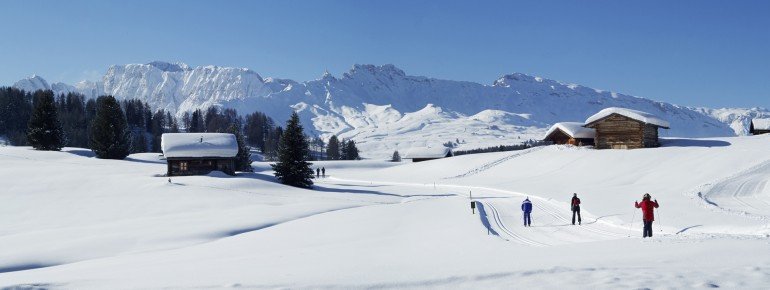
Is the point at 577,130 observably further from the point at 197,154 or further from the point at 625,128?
the point at 197,154

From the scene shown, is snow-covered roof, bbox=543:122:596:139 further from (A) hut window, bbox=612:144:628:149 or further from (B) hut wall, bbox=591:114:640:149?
(A) hut window, bbox=612:144:628:149

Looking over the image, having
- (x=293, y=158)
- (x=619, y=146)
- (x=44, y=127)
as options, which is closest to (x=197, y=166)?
(x=293, y=158)

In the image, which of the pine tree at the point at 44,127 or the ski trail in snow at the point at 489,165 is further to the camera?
the ski trail in snow at the point at 489,165

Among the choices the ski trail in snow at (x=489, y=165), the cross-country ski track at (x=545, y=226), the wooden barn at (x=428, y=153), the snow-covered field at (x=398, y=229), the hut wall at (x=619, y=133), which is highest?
the hut wall at (x=619, y=133)

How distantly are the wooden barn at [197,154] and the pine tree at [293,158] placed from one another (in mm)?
5353

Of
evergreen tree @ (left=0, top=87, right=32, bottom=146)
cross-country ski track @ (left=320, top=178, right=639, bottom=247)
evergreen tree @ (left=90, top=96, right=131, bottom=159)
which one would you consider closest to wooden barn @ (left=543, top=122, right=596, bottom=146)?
cross-country ski track @ (left=320, top=178, right=639, bottom=247)

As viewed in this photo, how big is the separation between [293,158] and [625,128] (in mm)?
31845

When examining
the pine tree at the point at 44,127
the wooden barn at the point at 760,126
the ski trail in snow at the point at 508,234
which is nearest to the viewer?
the ski trail in snow at the point at 508,234

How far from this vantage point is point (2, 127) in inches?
4609

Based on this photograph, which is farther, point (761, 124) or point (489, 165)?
point (761, 124)

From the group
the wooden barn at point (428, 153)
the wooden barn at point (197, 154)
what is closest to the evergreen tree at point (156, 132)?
the wooden barn at point (428, 153)

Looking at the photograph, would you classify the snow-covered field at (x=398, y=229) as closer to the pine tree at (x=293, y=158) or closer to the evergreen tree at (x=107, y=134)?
the pine tree at (x=293, y=158)

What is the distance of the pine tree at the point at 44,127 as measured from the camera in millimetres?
58344

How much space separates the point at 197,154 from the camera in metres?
46.8
